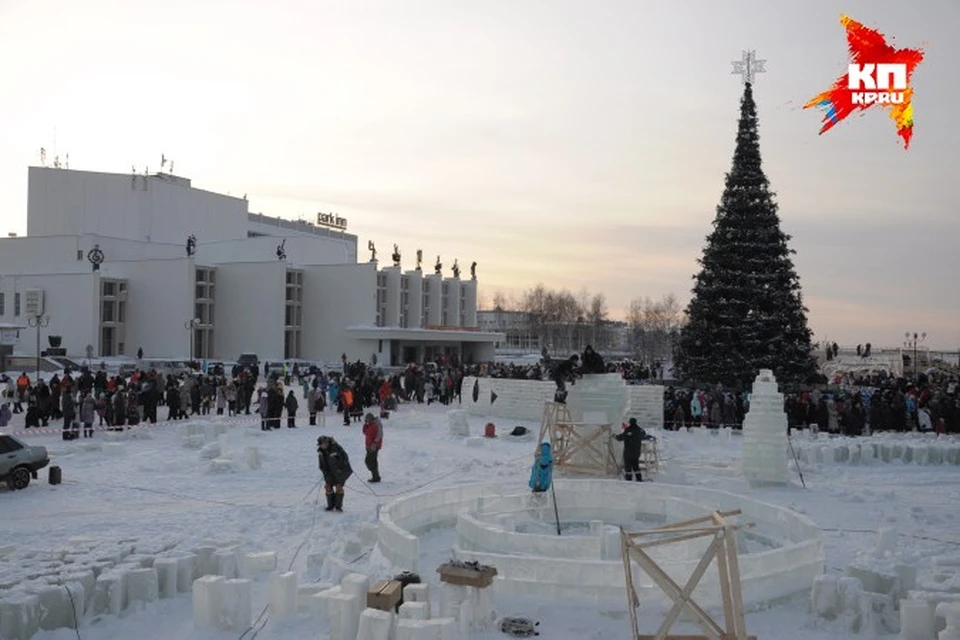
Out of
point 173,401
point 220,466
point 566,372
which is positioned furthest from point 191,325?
point 566,372

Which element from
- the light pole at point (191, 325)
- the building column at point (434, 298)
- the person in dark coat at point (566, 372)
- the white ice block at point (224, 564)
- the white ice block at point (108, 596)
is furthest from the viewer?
the building column at point (434, 298)

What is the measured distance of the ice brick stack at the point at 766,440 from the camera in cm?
1546

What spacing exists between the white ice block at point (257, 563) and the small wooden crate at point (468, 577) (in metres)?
2.67

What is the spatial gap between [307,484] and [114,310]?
1752 inches

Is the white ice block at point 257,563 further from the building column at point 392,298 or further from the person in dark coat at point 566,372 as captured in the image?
the building column at point 392,298

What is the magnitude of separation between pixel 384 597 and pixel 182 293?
48925 mm

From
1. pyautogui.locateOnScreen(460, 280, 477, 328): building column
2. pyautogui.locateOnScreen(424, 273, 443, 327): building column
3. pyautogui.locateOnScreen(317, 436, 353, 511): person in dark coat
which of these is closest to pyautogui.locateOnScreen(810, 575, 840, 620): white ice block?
pyautogui.locateOnScreen(317, 436, 353, 511): person in dark coat

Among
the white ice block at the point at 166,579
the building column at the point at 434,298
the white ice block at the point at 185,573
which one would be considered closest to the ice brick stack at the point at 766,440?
the white ice block at the point at 185,573

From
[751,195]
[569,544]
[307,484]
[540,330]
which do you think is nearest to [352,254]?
[540,330]

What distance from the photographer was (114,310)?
54094 millimetres

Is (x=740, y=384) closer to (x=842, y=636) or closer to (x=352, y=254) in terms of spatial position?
(x=842, y=636)

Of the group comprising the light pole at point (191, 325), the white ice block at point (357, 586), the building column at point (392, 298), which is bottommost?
the white ice block at point (357, 586)

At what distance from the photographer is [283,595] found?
25.7 feet

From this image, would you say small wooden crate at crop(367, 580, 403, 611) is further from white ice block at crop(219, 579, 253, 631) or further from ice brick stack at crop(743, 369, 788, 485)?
ice brick stack at crop(743, 369, 788, 485)
